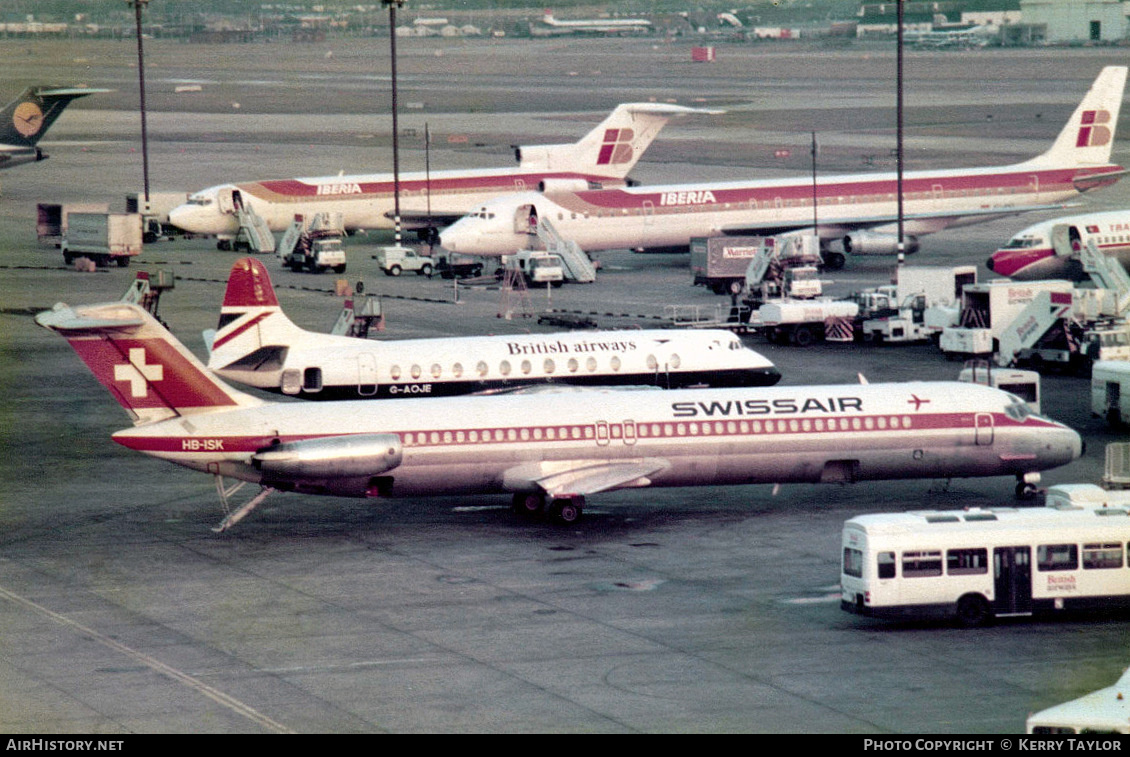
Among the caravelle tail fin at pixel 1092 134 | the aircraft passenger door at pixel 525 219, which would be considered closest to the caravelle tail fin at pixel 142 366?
the aircraft passenger door at pixel 525 219

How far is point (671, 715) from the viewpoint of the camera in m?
29.2

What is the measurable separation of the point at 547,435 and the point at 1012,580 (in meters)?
12.6

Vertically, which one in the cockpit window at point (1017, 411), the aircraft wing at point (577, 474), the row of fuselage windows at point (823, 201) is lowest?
the aircraft wing at point (577, 474)

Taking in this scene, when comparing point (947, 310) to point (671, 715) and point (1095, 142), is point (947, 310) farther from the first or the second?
point (671, 715)

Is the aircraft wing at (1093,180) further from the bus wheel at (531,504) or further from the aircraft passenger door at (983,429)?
the bus wheel at (531,504)

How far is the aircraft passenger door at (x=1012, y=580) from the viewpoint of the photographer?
3469cm

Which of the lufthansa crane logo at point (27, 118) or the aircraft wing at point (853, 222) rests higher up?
the lufthansa crane logo at point (27, 118)

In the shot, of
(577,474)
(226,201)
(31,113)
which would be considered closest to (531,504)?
(577,474)

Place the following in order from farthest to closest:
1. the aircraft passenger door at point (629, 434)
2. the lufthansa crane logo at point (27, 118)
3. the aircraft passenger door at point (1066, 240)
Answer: the lufthansa crane logo at point (27, 118) < the aircraft passenger door at point (1066, 240) < the aircraft passenger door at point (629, 434)

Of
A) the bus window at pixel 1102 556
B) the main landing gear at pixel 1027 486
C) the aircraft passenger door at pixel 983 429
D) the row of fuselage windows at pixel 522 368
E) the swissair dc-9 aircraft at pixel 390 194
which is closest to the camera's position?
the bus window at pixel 1102 556

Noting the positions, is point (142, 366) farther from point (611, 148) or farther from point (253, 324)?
point (611, 148)

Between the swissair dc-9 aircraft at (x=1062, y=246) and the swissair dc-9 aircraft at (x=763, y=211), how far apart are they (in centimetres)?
884

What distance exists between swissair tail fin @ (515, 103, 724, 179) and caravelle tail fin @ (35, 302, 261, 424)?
60020 mm

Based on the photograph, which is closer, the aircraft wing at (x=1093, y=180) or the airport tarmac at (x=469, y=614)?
the airport tarmac at (x=469, y=614)
